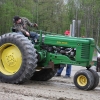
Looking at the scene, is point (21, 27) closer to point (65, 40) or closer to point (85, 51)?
point (65, 40)

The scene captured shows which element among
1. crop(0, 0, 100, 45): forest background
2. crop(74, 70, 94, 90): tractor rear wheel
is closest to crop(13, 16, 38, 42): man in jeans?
crop(74, 70, 94, 90): tractor rear wheel

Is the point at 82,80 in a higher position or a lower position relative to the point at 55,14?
lower

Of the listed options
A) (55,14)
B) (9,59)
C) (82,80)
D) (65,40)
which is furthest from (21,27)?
(55,14)

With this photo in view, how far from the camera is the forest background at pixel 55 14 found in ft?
146

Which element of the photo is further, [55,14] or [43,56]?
[55,14]

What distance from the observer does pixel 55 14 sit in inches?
2012

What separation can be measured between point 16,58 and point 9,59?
30cm

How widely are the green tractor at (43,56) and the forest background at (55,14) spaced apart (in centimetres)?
3413

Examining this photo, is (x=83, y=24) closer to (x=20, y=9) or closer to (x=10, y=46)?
(x=20, y=9)

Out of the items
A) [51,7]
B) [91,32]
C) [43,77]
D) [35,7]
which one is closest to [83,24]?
[91,32]

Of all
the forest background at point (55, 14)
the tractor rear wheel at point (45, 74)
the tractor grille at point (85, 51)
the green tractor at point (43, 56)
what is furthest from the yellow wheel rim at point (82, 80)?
the forest background at point (55, 14)

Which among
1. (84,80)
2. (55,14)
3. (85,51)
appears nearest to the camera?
(84,80)

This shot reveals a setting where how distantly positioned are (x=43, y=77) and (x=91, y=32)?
116 feet

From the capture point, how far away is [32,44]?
842 cm
